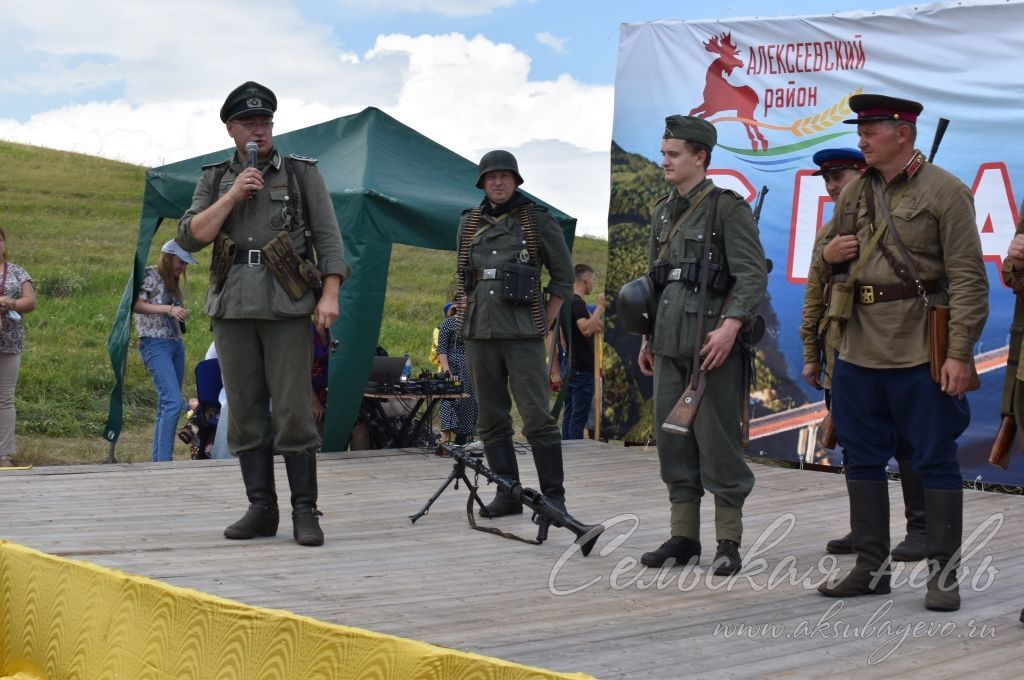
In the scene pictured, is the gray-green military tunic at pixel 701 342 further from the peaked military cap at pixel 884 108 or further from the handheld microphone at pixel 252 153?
the handheld microphone at pixel 252 153

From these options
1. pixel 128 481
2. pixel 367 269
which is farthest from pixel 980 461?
pixel 128 481

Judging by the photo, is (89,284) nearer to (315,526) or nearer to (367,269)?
(367,269)

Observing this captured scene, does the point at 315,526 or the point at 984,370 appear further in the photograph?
the point at 984,370

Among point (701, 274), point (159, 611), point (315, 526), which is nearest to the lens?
point (159, 611)

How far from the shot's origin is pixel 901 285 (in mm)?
4812

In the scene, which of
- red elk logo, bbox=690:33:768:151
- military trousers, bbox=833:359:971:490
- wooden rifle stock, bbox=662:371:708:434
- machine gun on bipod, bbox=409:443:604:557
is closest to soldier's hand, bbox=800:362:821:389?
military trousers, bbox=833:359:971:490

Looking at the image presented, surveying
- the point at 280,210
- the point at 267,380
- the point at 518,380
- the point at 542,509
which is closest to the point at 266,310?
the point at 267,380

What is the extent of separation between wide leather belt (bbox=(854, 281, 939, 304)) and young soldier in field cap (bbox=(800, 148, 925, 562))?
0.62 ft

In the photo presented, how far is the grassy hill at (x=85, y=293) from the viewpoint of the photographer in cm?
1398

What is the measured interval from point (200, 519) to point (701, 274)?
2912mm

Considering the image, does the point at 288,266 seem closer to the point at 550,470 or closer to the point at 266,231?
the point at 266,231

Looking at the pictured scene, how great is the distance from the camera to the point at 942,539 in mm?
4789

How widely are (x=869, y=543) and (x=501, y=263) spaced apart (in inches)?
97.7

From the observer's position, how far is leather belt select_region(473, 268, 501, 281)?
663cm
